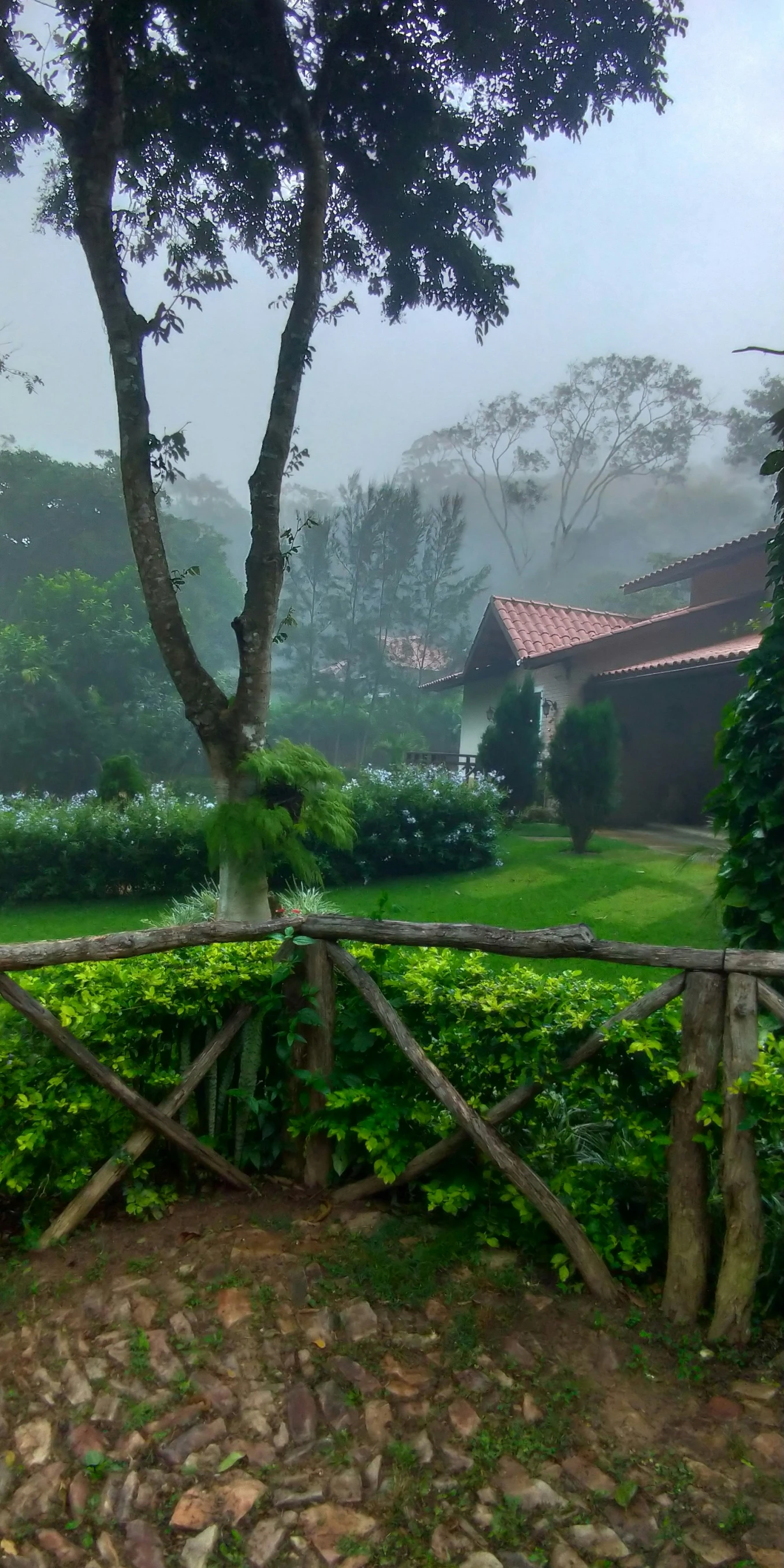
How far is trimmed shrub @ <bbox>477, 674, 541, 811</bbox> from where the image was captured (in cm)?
873

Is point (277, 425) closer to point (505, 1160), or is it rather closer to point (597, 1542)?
point (505, 1160)

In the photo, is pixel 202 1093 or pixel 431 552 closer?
pixel 202 1093

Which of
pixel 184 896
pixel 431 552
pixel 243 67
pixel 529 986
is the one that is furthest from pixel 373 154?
pixel 431 552

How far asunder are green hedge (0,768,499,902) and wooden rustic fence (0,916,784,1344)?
4542 millimetres

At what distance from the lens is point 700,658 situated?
7.79 meters

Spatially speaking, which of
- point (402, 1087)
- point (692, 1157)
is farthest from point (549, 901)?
point (692, 1157)

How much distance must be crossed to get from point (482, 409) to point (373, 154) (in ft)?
27.5

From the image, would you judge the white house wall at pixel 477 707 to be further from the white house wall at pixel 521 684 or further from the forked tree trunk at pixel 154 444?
the forked tree trunk at pixel 154 444

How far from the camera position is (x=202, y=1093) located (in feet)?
7.85

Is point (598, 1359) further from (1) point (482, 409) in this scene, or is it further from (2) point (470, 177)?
(1) point (482, 409)

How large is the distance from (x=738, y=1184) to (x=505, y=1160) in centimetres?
51

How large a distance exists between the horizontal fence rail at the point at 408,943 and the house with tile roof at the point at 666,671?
5.93 meters

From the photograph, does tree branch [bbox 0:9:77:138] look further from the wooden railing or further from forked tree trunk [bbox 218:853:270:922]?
the wooden railing

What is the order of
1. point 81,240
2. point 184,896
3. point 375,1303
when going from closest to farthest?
point 375,1303 → point 81,240 → point 184,896
